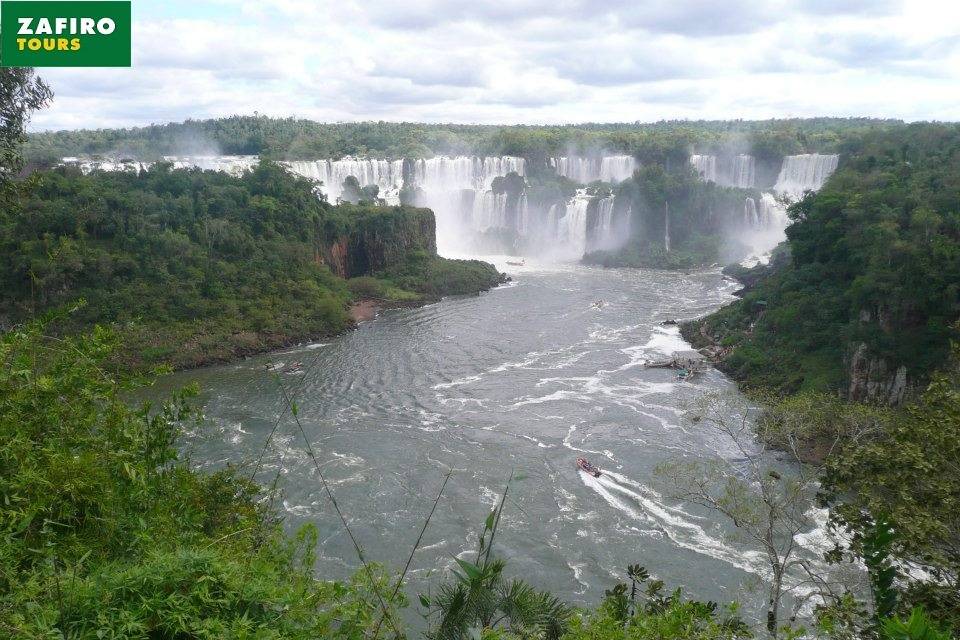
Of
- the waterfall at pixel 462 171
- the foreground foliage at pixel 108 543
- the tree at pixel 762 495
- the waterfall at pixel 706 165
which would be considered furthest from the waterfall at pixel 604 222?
the foreground foliage at pixel 108 543

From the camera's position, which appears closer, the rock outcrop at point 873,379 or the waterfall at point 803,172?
the rock outcrop at point 873,379

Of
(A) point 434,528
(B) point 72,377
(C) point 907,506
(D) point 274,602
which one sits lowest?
(A) point 434,528

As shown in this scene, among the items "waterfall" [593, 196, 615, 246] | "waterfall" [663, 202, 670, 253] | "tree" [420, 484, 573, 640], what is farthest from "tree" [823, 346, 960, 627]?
"waterfall" [663, 202, 670, 253]

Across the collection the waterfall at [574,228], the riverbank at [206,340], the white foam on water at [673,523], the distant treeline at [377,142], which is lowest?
the white foam on water at [673,523]

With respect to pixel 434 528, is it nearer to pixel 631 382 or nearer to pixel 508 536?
pixel 508 536

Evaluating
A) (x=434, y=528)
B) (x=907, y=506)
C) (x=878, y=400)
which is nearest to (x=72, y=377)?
(x=907, y=506)

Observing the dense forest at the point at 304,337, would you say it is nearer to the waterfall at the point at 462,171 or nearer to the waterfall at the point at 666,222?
the waterfall at the point at 666,222

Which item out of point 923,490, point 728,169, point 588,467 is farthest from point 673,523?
point 728,169
